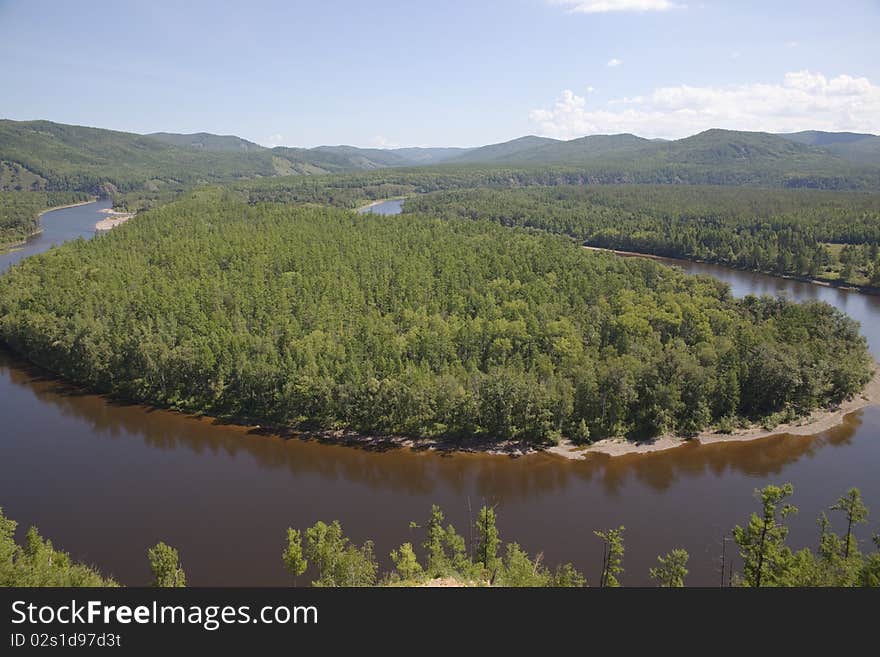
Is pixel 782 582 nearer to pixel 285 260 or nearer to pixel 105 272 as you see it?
pixel 285 260

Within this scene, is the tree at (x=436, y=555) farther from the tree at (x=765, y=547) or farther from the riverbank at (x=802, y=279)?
the riverbank at (x=802, y=279)

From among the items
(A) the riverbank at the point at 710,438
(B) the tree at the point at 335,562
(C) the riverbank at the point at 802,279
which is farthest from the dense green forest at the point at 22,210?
(A) the riverbank at the point at 710,438

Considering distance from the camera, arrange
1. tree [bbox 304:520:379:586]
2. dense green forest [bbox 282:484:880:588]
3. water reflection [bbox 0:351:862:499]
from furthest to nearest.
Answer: water reflection [bbox 0:351:862:499] < tree [bbox 304:520:379:586] < dense green forest [bbox 282:484:880:588]

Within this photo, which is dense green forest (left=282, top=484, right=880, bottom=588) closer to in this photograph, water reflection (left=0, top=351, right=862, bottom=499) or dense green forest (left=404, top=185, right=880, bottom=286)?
water reflection (left=0, top=351, right=862, bottom=499)

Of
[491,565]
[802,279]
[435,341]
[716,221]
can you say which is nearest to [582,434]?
[435,341]

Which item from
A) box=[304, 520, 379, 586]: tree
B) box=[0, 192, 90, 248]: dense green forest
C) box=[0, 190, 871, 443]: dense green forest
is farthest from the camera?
box=[0, 192, 90, 248]: dense green forest

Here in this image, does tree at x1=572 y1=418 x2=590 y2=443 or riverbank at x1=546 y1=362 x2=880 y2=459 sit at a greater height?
tree at x1=572 y1=418 x2=590 y2=443

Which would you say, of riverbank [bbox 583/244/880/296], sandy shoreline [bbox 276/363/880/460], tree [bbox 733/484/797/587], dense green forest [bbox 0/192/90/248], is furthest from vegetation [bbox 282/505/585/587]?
dense green forest [bbox 0/192/90/248]

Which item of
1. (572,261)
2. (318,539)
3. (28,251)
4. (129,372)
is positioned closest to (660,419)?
(318,539)
